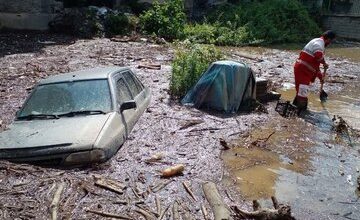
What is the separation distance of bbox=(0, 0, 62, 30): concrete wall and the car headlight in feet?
56.4

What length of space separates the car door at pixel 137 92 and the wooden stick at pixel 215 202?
238cm

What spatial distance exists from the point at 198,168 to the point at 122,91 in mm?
1901

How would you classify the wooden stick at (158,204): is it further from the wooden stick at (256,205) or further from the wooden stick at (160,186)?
the wooden stick at (256,205)

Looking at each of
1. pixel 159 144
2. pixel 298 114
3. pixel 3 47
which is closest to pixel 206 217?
pixel 159 144

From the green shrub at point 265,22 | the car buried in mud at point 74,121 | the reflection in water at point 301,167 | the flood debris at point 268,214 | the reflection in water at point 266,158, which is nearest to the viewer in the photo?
the flood debris at point 268,214

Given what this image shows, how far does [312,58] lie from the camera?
10.0 metres

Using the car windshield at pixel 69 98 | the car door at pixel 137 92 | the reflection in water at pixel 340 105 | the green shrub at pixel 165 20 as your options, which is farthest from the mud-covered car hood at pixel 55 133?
the green shrub at pixel 165 20

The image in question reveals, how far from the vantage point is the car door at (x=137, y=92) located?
7.61 meters

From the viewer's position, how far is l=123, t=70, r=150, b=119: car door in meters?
7.61

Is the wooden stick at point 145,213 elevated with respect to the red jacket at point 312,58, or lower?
lower

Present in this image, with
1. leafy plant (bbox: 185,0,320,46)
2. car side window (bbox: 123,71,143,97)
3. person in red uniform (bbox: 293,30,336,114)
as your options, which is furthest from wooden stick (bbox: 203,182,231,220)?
leafy plant (bbox: 185,0,320,46)

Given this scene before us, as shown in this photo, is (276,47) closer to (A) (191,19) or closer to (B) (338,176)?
(A) (191,19)

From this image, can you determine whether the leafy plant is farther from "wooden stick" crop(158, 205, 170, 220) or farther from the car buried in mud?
"wooden stick" crop(158, 205, 170, 220)

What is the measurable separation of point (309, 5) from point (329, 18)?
6.89 ft
